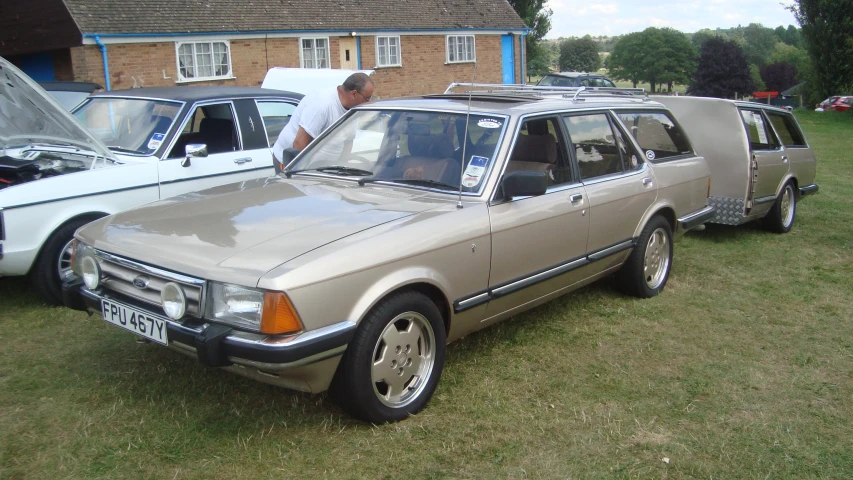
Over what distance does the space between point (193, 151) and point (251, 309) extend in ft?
10.6

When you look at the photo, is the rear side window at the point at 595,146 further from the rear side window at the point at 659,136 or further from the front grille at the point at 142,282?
the front grille at the point at 142,282

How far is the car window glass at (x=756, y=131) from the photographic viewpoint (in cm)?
791

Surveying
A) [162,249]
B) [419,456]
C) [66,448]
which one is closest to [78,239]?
[162,249]

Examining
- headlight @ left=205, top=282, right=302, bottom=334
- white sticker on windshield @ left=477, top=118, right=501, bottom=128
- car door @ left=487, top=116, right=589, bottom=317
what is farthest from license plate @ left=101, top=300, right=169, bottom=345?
white sticker on windshield @ left=477, top=118, right=501, bottom=128

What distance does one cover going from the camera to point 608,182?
208 inches

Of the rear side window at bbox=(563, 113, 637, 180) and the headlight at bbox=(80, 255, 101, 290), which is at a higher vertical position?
the rear side window at bbox=(563, 113, 637, 180)

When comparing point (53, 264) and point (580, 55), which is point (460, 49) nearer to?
point (53, 264)

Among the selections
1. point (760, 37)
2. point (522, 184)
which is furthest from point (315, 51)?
point (760, 37)

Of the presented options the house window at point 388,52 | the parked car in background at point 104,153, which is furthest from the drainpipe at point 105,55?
the parked car in background at point 104,153

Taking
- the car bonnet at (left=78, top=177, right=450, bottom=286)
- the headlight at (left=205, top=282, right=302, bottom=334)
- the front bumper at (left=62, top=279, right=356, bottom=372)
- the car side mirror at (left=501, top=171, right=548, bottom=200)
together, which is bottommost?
the front bumper at (left=62, top=279, right=356, bottom=372)

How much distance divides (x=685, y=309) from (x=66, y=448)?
4305 mm

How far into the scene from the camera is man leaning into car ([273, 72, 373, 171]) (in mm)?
6434

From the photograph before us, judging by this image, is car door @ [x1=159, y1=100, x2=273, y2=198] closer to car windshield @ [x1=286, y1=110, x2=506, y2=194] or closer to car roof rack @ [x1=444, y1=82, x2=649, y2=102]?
car windshield @ [x1=286, y1=110, x2=506, y2=194]

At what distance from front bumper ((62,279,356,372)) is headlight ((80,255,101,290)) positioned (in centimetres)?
75
